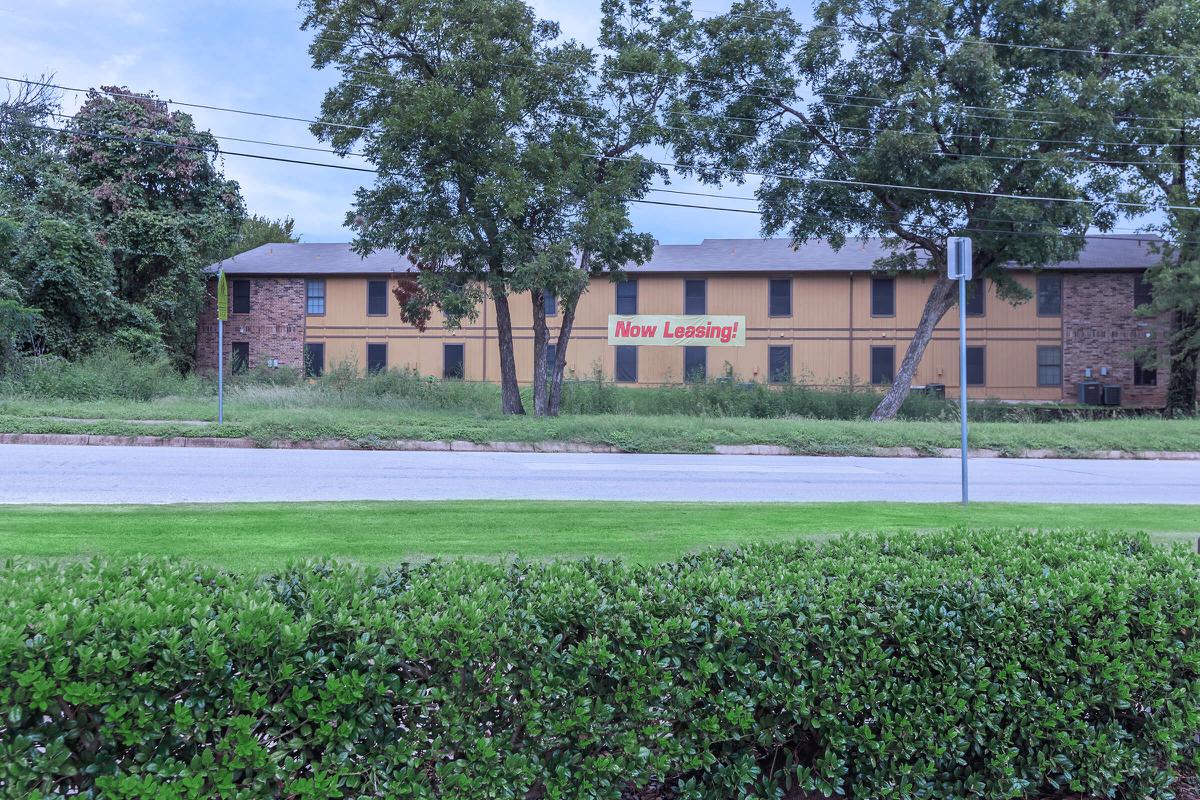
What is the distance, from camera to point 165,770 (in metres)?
2.43

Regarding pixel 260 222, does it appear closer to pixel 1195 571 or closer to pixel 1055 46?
pixel 1055 46

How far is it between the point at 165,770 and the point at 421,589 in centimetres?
92

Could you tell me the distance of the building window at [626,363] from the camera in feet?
128

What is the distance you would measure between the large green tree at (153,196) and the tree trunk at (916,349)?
27534 millimetres

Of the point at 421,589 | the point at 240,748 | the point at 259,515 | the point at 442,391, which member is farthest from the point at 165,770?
the point at 442,391

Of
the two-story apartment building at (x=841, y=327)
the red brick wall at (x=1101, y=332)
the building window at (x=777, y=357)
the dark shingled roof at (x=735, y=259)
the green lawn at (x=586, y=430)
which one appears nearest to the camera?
the green lawn at (x=586, y=430)

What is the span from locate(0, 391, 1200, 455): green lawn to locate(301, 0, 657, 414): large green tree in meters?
4.46

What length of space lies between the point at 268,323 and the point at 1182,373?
40018 mm

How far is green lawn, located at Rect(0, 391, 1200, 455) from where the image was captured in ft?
61.5

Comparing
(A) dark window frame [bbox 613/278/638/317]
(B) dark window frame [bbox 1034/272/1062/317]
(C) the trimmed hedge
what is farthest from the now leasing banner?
(C) the trimmed hedge

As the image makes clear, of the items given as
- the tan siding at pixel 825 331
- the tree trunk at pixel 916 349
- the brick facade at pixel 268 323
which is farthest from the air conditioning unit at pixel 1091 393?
the brick facade at pixel 268 323

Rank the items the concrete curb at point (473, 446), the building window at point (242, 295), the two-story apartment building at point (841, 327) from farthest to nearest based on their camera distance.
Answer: the building window at point (242, 295), the two-story apartment building at point (841, 327), the concrete curb at point (473, 446)

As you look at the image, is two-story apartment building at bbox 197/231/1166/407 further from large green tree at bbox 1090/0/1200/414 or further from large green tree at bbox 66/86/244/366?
large green tree at bbox 1090/0/1200/414

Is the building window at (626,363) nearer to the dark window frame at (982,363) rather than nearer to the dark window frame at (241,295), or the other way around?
the dark window frame at (982,363)
